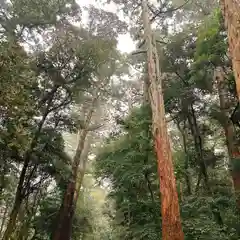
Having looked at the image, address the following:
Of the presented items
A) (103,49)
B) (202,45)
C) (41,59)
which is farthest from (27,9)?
(202,45)

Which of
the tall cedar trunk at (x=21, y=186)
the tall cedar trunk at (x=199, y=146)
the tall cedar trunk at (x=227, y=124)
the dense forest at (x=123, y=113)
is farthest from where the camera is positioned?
the tall cedar trunk at (x=199, y=146)

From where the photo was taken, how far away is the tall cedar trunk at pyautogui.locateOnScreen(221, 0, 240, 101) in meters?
3.96

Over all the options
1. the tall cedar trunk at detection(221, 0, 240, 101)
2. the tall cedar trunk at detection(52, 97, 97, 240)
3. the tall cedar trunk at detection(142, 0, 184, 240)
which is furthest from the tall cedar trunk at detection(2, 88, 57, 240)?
the tall cedar trunk at detection(221, 0, 240, 101)

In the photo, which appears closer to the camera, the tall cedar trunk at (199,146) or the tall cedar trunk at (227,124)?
the tall cedar trunk at (227,124)

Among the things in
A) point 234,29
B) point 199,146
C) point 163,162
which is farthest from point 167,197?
point 199,146

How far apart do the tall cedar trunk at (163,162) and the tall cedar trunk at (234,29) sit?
3.82 m

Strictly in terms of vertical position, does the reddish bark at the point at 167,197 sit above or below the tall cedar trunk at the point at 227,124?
below

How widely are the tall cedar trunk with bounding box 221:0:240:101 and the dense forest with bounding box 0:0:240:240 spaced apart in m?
3.87

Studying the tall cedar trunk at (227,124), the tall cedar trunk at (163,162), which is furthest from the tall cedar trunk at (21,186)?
the tall cedar trunk at (227,124)

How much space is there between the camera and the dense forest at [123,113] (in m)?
8.44

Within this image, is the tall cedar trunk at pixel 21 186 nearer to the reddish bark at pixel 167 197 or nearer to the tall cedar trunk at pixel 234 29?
the reddish bark at pixel 167 197

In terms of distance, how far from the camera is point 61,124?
43.5 feet

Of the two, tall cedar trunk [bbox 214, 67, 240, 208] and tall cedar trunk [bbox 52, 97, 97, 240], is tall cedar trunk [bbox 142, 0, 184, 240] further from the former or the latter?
tall cedar trunk [bbox 52, 97, 97, 240]

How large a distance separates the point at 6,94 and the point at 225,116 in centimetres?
777
